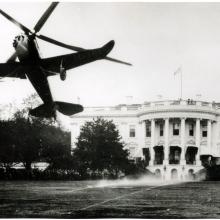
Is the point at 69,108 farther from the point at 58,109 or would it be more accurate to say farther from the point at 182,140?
the point at 182,140

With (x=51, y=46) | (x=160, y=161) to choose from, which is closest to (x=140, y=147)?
(x=160, y=161)

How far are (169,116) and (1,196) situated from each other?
64.8 ft

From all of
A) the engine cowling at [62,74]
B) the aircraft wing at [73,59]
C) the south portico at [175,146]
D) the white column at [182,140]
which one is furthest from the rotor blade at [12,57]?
the white column at [182,140]

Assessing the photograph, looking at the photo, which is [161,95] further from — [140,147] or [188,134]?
[188,134]

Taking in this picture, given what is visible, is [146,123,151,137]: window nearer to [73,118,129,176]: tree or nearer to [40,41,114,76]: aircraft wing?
[73,118,129,176]: tree

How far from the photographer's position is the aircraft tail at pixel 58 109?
13703mm

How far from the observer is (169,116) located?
116ft

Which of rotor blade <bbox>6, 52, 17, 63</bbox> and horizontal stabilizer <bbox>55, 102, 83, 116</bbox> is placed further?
horizontal stabilizer <bbox>55, 102, 83, 116</bbox>

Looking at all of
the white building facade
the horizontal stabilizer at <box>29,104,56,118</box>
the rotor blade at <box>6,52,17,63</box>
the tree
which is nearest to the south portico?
the white building facade

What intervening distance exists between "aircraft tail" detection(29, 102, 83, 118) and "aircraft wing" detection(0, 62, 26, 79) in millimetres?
930

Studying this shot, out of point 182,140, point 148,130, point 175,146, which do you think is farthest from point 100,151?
point 182,140

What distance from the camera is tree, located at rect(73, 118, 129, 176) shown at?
20531 millimetres

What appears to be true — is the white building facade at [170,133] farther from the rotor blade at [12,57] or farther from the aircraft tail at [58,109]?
the rotor blade at [12,57]

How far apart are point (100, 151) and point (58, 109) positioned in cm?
698
